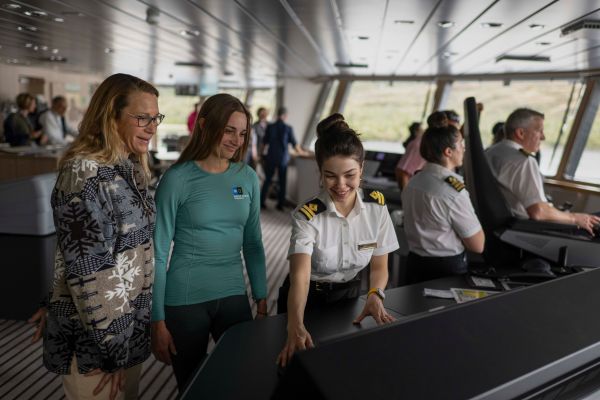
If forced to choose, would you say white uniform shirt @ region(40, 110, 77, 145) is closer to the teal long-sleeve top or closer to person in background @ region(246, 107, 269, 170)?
person in background @ region(246, 107, 269, 170)

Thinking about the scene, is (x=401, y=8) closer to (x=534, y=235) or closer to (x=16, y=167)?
(x=534, y=235)

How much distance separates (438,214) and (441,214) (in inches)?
0.6

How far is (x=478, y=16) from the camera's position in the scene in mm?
3814

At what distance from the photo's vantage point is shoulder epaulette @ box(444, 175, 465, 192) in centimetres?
238

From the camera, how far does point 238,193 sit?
5.76ft

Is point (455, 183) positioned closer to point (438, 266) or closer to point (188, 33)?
point (438, 266)

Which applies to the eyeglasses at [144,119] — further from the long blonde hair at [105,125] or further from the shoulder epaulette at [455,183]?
the shoulder epaulette at [455,183]

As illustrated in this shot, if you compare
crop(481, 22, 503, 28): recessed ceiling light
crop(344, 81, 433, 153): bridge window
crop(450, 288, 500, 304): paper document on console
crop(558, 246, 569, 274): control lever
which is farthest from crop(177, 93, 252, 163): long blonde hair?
crop(344, 81, 433, 153): bridge window

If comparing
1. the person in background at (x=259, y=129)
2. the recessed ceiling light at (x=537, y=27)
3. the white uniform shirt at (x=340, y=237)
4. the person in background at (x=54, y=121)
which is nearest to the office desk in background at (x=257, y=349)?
the white uniform shirt at (x=340, y=237)

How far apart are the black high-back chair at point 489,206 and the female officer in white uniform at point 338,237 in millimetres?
1197

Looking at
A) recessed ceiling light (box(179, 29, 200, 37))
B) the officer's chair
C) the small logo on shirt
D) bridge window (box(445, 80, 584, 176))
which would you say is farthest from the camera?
bridge window (box(445, 80, 584, 176))

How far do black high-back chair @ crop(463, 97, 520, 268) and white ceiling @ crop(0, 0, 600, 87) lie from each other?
1287 millimetres

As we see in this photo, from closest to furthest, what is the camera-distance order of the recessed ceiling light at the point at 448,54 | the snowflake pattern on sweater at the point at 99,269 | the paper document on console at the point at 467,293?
the snowflake pattern on sweater at the point at 99,269 < the paper document on console at the point at 467,293 < the recessed ceiling light at the point at 448,54

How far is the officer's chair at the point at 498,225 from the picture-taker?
2.57m
